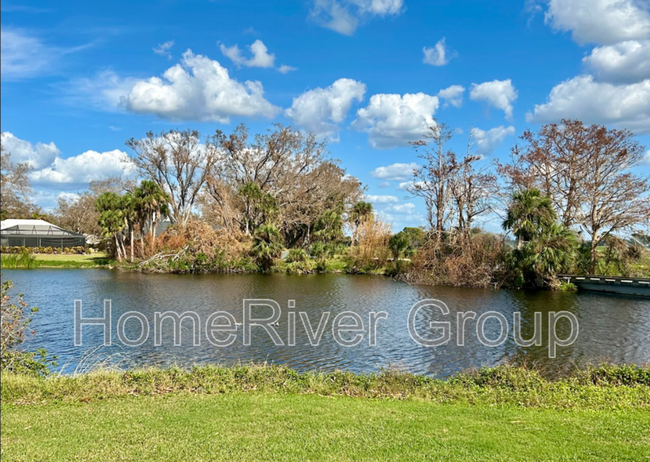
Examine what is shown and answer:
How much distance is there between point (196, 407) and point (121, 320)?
11.8 metres

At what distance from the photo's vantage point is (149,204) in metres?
41.9

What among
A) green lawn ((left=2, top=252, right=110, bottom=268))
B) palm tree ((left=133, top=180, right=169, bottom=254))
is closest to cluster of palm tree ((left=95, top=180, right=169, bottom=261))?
palm tree ((left=133, top=180, right=169, bottom=254))

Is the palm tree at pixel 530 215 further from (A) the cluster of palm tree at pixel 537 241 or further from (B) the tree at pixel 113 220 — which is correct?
Result: (B) the tree at pixel 113 220

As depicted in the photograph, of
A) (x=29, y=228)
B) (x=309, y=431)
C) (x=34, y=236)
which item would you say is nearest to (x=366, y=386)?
(x=309, y=431)

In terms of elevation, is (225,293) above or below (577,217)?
below

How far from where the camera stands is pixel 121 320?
18547 millimetres

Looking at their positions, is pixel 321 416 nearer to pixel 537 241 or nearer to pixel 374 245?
pixel 537 241

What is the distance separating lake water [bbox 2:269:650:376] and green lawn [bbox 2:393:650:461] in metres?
4.39

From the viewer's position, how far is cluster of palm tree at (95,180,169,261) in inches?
1614

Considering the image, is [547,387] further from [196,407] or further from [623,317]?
[623,317]

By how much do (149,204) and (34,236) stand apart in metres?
20.4

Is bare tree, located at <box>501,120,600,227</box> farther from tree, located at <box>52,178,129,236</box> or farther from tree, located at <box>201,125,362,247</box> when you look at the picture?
tree, located at <box>52,178,129,236</box>


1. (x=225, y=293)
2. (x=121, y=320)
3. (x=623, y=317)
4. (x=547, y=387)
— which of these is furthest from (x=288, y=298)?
(x=547, y=387)

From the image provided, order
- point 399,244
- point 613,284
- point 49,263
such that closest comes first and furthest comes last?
1. point 613,284
2. point 399,244
3. point 49,263
